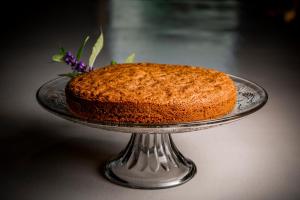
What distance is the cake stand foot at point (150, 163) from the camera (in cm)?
178

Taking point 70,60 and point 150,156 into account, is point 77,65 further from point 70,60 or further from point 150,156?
point 150,156

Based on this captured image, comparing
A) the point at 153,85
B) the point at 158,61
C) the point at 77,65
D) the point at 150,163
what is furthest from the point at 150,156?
the point at 158,61

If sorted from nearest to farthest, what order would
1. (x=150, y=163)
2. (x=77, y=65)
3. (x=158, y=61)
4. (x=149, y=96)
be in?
(x=149, y=96) < (x=150, y=163) < (x=77, y=65) < (x=158, y=61)

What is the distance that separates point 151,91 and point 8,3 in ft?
12.4

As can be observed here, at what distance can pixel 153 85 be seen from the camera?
1.67 m

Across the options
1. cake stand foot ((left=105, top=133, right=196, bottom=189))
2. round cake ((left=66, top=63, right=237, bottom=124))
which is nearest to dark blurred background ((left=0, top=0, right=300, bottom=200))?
cake stand foot ((left=105, top=133, right=196, bottom=189))

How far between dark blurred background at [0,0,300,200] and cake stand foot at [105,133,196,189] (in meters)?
0.04

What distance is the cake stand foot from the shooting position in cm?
178

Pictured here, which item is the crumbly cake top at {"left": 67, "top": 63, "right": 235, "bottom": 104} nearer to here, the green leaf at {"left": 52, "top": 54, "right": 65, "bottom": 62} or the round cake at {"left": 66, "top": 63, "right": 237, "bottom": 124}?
the round cake at {"left": 66, "top": 63, "right": 237, "bottom": 124}

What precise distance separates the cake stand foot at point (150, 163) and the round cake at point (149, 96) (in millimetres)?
215

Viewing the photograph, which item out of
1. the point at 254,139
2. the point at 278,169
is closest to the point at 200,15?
the point at 254,139

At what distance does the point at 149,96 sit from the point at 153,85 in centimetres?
7

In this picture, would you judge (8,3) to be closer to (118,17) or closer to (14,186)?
(118,17)

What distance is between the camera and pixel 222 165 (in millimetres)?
1918
